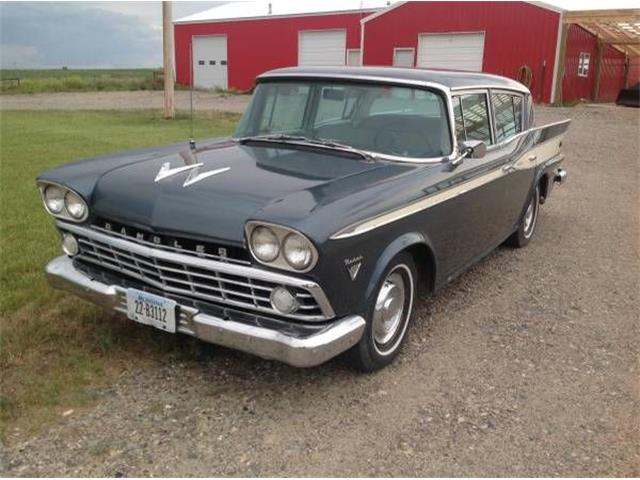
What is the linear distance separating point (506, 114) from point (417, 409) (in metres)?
2.98

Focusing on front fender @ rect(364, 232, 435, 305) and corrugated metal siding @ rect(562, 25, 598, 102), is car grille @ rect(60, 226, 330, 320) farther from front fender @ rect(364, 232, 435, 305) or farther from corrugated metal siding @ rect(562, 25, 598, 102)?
corrugated metal siding @ rect(562, 25, 598, 102)

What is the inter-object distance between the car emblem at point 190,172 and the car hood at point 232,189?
11 millimetres

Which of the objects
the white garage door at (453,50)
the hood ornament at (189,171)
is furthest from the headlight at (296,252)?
the white garage door at (453,50)

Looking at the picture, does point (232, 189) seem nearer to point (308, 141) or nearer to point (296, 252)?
point (296, 252)

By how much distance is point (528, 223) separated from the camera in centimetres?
593

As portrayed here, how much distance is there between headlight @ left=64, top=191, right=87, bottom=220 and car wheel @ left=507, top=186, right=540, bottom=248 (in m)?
3.81

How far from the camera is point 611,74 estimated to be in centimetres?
2609

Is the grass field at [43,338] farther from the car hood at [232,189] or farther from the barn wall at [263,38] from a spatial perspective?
the barn wall at [263,38]

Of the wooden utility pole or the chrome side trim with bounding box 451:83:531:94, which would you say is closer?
the chrome side trim with bounding box 451:83:531:94

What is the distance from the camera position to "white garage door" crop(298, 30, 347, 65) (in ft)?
88.2

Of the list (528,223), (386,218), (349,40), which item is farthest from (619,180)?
(349,40)

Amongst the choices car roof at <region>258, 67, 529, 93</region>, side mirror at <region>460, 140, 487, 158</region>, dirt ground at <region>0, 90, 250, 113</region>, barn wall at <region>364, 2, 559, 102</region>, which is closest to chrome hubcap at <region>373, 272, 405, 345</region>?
side mirror at <region>460, 140, 487, 158</region>

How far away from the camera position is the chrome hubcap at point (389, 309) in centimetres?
327

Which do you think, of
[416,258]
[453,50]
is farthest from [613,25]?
[416,258]
